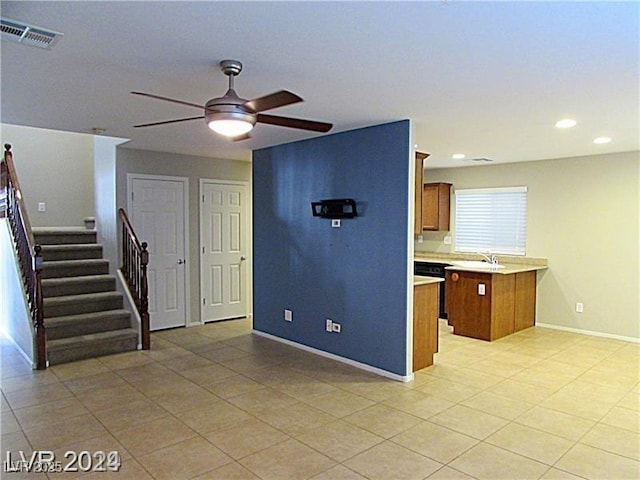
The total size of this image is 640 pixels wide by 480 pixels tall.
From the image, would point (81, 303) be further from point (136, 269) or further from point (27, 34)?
point (27, 34)

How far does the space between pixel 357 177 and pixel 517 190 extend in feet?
11.1

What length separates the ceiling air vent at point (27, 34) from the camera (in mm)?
2191

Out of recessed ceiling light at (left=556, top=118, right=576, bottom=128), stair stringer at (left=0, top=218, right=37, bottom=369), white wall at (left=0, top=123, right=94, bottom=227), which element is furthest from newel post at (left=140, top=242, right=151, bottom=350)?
recessed ceiling light at (left=556, top=118, right=576, bottom=128)

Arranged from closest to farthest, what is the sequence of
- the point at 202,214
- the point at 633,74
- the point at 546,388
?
1. the point at 633,74
2. the point at 546,388
3. the point at 202,214

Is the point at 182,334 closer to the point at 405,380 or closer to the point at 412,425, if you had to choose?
the point at 405,380

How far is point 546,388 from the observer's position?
414 cm

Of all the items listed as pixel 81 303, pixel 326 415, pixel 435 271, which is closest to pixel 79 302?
pixel 81 303

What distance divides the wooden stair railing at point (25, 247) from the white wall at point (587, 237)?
249 inches

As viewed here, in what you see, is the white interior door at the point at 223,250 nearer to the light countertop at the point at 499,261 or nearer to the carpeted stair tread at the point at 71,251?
the carpeted stair tread at the point at 71,251

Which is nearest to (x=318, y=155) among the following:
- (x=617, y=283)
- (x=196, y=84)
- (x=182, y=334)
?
(x=196, y=84)

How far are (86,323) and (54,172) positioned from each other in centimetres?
319

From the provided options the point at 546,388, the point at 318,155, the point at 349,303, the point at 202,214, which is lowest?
the point at 546,388

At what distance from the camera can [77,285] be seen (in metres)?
5.63

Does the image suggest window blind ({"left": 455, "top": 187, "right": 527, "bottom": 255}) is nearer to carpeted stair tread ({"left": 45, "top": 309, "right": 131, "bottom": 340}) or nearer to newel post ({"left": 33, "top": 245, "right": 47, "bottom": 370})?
carpeted stair tread ({"left": 45, "top": 309, "right": 131, "bottom": 340})
